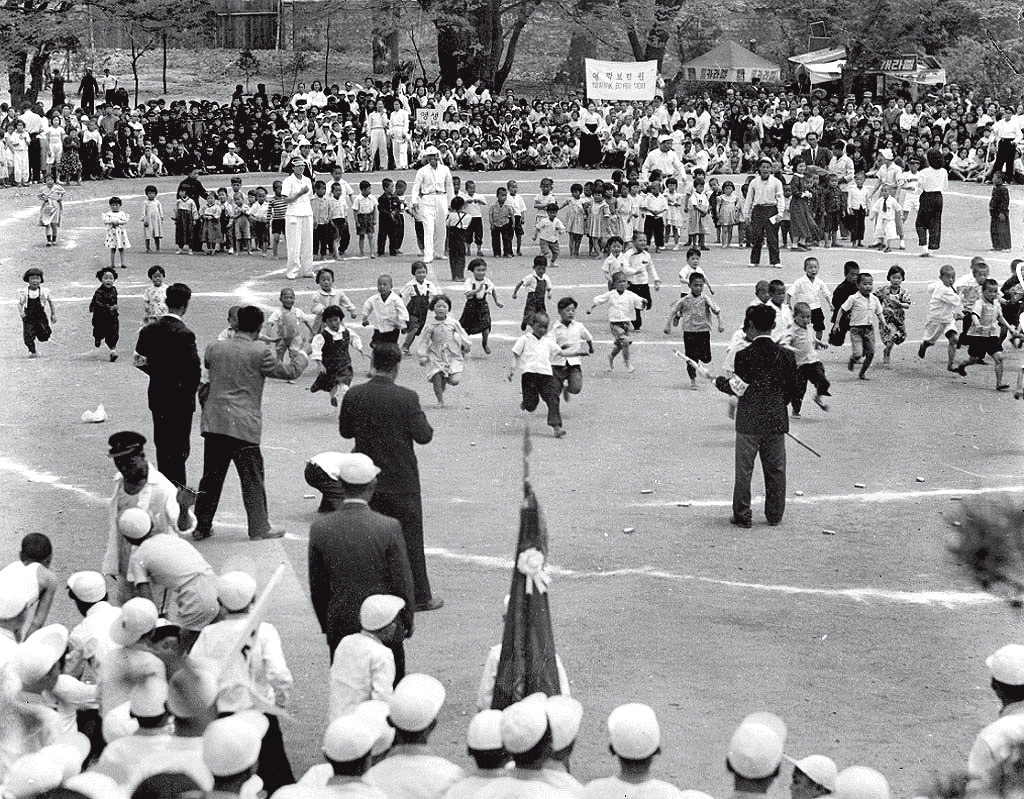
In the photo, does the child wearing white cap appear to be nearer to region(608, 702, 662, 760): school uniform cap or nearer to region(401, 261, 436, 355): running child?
region(608, 702, 662, 760): school uniform cap

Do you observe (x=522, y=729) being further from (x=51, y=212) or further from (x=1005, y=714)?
(x=51, y=212)

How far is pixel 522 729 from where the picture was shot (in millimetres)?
5406

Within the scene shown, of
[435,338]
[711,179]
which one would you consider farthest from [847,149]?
[435,338]

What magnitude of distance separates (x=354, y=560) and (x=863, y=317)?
11830 mm

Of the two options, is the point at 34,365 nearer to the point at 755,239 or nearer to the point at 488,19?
the point at 755,239

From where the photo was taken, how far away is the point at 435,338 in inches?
631

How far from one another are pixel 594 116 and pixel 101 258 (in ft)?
49.2

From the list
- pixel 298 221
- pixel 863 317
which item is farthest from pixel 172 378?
pixel 298 221

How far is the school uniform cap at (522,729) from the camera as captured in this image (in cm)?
540

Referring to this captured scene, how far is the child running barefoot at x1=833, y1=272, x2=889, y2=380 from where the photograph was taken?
1798 cm

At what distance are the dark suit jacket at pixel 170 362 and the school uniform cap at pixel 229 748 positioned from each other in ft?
20.8

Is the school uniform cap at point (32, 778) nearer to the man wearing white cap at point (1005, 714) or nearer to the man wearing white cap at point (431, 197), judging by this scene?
the man wearing white cap at point (1005, 714)

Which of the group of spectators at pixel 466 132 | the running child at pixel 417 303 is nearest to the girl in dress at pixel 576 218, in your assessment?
the group of spectators at pixel 466 132

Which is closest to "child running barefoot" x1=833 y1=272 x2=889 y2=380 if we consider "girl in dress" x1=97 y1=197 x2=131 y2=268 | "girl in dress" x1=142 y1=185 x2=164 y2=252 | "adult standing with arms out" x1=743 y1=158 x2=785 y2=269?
"adult standing with arms out" x1=743 y1=158 x2=785 y2=269
